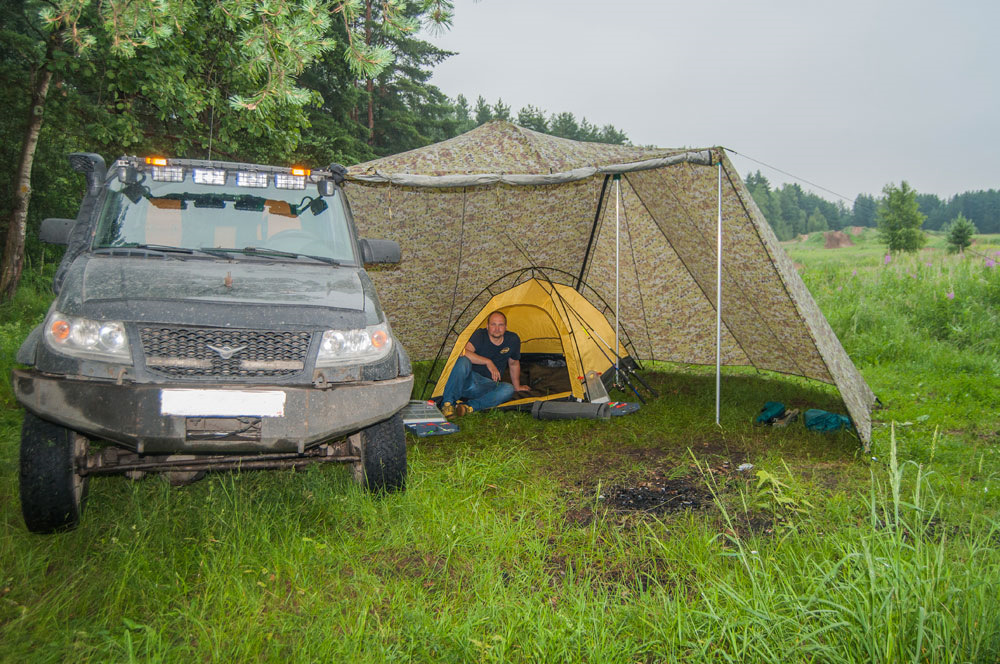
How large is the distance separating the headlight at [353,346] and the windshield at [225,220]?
781mm

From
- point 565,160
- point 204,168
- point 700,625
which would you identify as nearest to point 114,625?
point 700,625

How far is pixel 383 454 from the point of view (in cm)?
351

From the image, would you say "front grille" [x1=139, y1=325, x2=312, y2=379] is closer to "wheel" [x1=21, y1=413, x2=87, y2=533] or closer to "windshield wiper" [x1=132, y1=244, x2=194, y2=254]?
"wheel" [x1=21, y1=413, x2=87, y2=533]

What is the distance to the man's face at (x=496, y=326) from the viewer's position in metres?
6.80

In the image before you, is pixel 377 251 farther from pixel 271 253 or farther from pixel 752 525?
pixel 752 525

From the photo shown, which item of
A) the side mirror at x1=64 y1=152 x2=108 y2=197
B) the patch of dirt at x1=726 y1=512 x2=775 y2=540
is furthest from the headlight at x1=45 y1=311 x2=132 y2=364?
the patch of dirt at x1=726 y1=512 x2=775 y2=540

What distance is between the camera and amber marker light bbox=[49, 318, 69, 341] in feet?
9.25

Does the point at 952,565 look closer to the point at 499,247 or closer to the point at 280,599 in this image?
the point at 280,599

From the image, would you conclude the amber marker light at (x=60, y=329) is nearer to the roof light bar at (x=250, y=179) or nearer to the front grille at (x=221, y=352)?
the front grille at (x=221, y=352)

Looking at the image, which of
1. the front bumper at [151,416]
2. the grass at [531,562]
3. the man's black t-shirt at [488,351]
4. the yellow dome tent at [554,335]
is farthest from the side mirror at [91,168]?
the man's black t-shirt at [488,351]

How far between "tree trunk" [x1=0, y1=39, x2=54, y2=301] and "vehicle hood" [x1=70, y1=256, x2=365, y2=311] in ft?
28.3

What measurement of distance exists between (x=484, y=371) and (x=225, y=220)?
3603 mm

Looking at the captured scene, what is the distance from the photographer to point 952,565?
2389mm

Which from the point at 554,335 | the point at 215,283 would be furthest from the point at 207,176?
the point at 554,335
